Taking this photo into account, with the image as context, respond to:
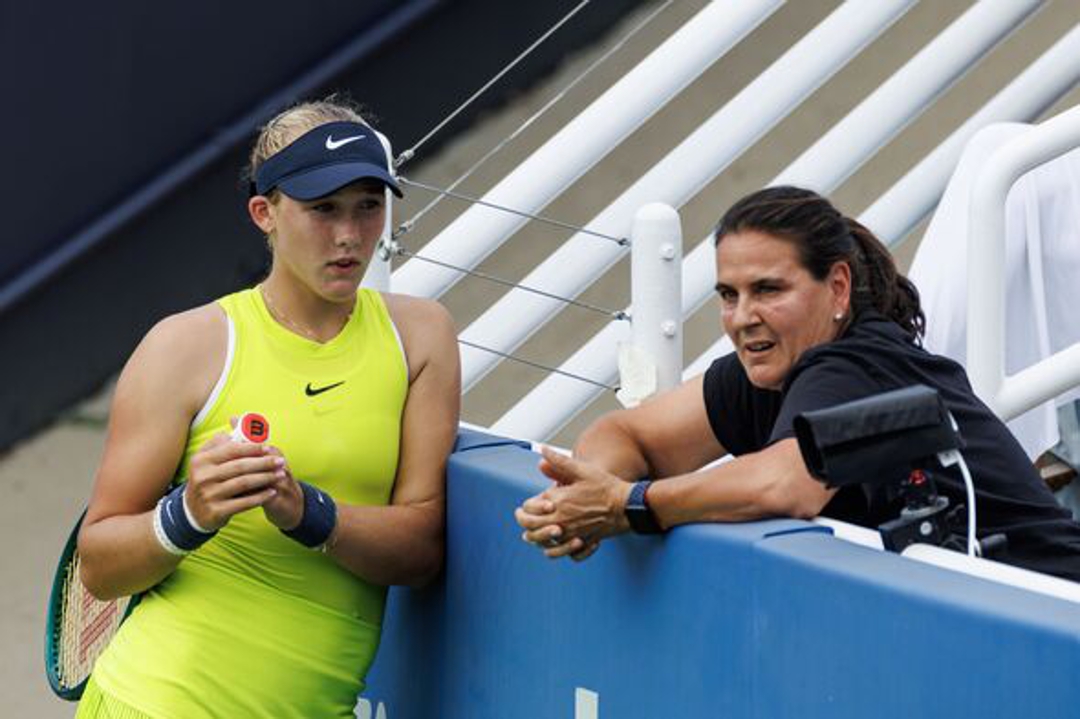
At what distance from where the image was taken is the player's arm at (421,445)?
3.60 metres

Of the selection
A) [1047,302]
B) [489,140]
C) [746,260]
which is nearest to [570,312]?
[489,140]

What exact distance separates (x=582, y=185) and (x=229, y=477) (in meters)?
5.53

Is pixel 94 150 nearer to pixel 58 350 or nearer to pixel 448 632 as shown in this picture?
pixel 58 350

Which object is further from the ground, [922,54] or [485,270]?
[485,270]

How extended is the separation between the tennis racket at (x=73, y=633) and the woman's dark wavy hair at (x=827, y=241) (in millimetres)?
1287

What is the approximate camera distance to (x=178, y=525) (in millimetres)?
3309

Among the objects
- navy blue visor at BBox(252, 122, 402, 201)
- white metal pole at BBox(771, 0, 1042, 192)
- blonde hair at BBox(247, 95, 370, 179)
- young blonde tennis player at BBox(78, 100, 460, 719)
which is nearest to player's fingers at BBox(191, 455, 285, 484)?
young blonde tennis player at BBox(78, 100, 460, 719)

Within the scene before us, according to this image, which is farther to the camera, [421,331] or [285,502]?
[421,331]

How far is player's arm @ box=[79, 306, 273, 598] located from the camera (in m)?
3.42

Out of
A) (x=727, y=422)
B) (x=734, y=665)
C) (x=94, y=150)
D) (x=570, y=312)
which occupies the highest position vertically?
Result: (x=94, y=150)

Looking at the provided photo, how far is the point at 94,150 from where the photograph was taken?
895 centimetres

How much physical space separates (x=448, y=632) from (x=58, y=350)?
5.47m

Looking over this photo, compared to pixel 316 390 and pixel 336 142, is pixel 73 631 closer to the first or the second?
pixel 316 390

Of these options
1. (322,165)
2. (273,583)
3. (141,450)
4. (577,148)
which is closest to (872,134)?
(577,148)
